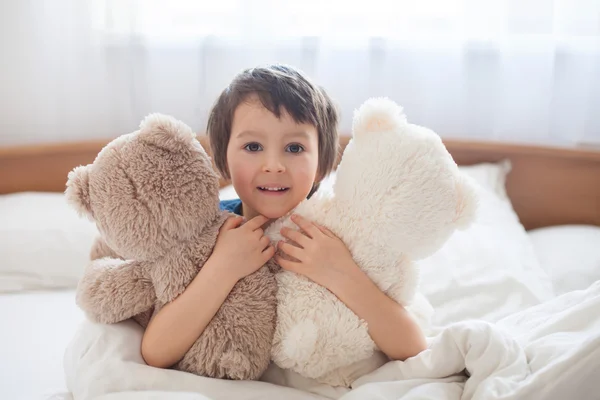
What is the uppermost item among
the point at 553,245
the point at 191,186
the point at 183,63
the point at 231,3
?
the point at 231,3

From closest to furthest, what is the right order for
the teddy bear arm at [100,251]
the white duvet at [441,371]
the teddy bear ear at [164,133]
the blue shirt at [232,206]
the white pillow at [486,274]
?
the white duvet at [441,371] → the teddy bear ear at [164,133] → the teddy bear arm at [100,251] → the blue shirt at [232,206] → the white pillow at [486,274]

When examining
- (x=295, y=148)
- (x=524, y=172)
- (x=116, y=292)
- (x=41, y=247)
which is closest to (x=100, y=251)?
(x=116, y=292)

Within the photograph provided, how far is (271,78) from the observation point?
83 cm

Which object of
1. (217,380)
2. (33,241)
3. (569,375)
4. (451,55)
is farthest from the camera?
(451,55)

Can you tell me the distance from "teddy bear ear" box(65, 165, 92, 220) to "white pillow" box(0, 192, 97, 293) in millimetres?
702

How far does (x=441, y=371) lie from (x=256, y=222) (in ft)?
1.06

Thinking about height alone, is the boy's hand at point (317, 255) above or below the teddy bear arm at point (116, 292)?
above

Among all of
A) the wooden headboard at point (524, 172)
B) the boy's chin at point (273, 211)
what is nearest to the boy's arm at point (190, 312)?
the boy's chin at point (273, 211)

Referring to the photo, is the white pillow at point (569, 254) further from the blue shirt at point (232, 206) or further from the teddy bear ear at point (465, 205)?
the blue shirt at point (232, 206)

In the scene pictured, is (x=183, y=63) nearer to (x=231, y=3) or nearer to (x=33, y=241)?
(x=231, y=3)

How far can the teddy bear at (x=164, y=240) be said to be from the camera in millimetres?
737

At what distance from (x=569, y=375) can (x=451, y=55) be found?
1.23m

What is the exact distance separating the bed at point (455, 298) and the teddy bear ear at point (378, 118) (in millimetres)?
287

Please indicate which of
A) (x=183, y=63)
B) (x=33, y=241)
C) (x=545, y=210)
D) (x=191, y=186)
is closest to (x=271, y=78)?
(x=191, y=186)
